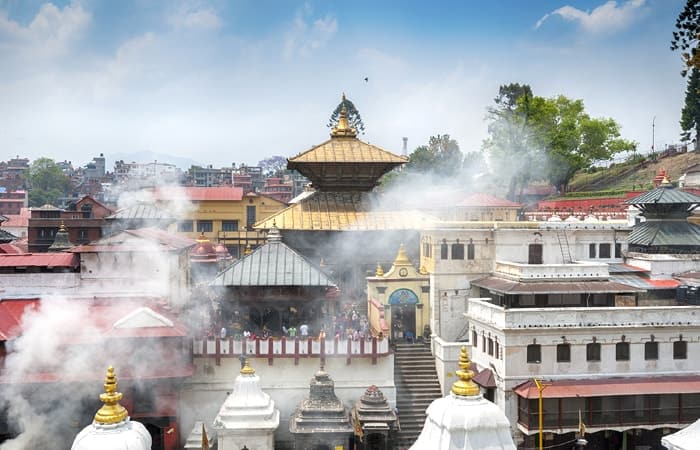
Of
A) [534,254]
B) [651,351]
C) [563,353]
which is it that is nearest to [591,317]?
[563,353]

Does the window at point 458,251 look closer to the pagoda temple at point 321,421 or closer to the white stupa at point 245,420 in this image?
the pagoda temple at point 321,421

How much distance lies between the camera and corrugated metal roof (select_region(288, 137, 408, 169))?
31938 mm

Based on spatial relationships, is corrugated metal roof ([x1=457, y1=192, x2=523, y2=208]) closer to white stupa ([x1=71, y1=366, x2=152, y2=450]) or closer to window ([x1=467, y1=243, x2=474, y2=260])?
window ([x1=467, y1=243, x2=474, y2=260])

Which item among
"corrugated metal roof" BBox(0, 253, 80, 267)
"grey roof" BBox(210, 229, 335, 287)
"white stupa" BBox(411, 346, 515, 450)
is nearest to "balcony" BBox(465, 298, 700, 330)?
"grey roof" BBox(210, 229, 335, 287)

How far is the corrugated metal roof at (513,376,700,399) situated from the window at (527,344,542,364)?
0.76m

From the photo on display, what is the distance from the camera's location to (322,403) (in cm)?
2059

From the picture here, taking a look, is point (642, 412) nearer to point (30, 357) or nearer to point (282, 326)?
point (282, 326)

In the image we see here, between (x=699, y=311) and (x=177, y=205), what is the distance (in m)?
40.2

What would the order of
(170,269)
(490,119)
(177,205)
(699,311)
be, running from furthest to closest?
(490,119)
(177,205)
(170,269)
(699,311)

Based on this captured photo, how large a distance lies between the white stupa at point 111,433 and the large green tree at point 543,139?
45.7 m

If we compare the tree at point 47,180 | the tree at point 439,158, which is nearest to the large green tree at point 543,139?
the tree at point 439,158

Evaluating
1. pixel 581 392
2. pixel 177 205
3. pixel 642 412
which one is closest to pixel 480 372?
pixel 581 392

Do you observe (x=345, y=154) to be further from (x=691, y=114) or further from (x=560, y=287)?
(x=691, y=114)

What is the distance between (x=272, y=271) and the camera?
24.6m
